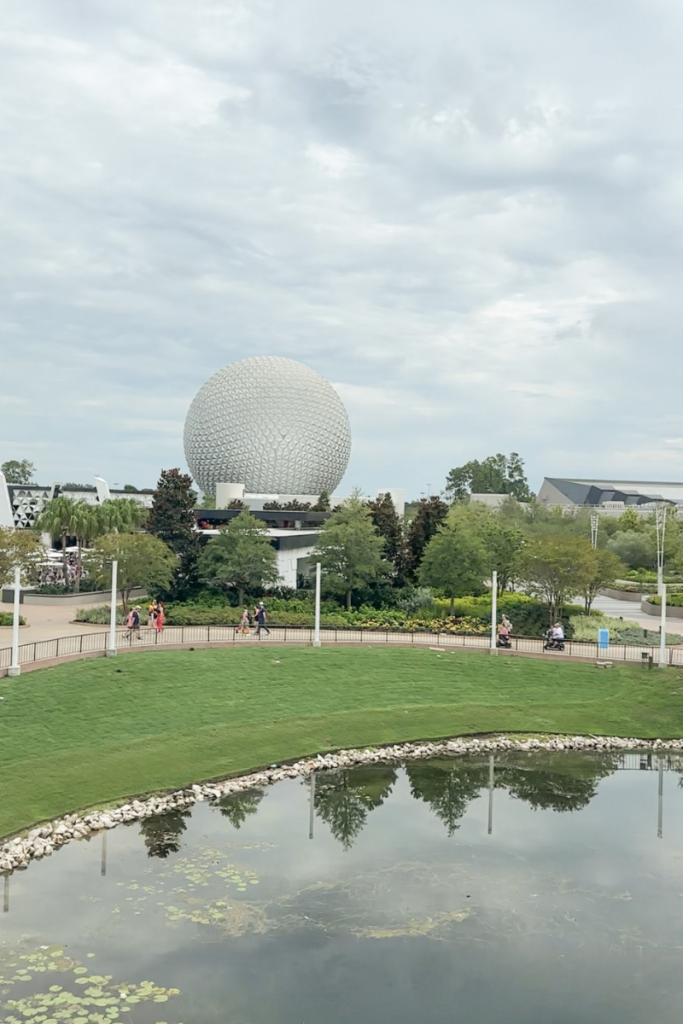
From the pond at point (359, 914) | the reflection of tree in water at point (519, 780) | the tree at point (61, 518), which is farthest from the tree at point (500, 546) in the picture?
the pond at point (359, 914)

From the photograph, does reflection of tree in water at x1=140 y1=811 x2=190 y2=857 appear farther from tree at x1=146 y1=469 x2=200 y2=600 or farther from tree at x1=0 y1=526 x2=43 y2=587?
tree at x1=146 y1=469 x2=200 y2=600

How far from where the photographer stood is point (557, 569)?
1367 inches

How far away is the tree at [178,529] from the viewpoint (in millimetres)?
39938

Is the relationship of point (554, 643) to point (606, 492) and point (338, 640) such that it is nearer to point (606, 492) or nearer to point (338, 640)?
point (338, 640)

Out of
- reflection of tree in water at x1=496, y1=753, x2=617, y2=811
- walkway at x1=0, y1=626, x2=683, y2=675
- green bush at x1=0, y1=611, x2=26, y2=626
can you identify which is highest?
green bush at x1=0, y1=611, x2=26, y2=626

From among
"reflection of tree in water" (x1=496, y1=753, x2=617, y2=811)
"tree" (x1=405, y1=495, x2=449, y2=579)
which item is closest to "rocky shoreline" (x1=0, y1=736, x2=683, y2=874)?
"reflection of tree in water" (x1=496, y1=753, x2=617, y2=811)

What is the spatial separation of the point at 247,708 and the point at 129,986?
12.5 metres

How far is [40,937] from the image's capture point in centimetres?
1228

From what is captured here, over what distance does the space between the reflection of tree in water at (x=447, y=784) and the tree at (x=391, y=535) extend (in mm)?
22540

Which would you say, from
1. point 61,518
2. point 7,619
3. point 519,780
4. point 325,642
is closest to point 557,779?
point 519,780

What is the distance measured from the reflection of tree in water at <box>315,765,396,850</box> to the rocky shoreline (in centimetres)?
55

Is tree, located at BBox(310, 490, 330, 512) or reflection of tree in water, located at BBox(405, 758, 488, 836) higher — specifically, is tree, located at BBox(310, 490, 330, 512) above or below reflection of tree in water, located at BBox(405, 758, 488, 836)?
above

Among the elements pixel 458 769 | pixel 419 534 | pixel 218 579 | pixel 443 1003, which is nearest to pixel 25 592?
pixel 218 579

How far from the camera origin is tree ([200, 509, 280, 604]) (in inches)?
1499
